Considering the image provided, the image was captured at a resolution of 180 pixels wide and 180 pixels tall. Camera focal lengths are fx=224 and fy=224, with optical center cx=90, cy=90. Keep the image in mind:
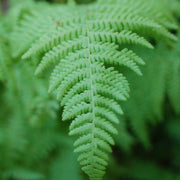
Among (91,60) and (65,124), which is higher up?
(91,60)

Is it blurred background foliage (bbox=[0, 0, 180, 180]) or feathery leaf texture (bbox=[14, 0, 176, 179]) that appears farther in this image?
blurred background foliage (bbox=[0, 0, 180, 180])

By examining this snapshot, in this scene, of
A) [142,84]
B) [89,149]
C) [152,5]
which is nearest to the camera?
[89,149]

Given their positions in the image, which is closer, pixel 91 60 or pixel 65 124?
pixel 91 60

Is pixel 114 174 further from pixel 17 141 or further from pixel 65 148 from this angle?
pixel 17 141

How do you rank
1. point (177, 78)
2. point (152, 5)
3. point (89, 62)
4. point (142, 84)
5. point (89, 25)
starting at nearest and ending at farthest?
1. point (89, 62)
2. point (89, 25)
3. point (152, 5)
4. point (177, 78)
5. point (142, 84)

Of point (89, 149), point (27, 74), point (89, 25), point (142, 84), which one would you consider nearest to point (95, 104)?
point (89, 149)
